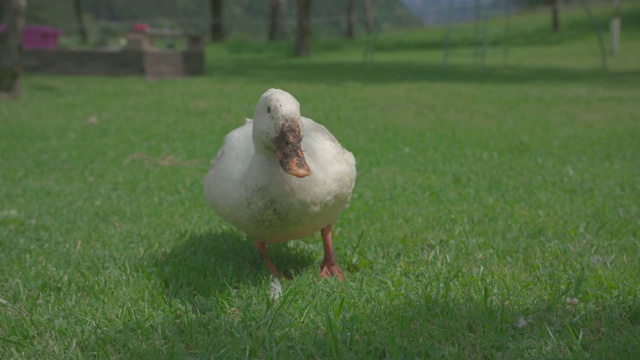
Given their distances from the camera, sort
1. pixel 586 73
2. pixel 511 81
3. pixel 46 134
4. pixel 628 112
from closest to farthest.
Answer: pixel 46 134, pixel 628 112, pixel 511 81, pixel 586 73

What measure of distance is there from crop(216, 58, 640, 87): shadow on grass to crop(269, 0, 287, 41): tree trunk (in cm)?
1234

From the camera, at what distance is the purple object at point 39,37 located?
17670mm

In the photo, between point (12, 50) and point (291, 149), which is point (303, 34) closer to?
point (12, 50)

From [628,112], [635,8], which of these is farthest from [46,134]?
[635,8]

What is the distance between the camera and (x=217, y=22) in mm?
31500

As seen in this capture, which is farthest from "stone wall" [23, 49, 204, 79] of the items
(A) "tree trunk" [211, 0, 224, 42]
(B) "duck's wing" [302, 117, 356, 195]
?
(A) "tree trunk" [211, 0, 224, 42]

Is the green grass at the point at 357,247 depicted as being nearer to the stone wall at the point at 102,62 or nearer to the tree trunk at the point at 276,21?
the stone wall at the point at 102,62

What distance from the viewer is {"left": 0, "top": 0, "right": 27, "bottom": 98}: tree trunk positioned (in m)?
11.2

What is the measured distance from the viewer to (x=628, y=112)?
1063 centimetres

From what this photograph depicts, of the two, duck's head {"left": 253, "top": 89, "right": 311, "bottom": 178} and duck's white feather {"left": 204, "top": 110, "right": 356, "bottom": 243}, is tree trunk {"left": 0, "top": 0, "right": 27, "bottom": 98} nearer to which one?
duck's white feather {"left": 204, "top": 110, "right": 356, "bottom": 243}

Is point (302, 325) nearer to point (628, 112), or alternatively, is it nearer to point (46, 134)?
point (46, 134)

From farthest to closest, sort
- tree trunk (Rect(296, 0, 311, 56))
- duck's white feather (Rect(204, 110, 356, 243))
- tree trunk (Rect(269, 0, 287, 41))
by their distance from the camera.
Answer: tree trunk (Rect(269, 0, 287, 41)), tree trunk (Rect(296, 0, 311, 56)), duck's white feather (Rect(204, 110, 356, 243))

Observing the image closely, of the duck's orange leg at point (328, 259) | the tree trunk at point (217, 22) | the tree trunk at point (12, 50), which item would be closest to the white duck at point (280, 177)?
the duck's orange leg at point (328, 259)

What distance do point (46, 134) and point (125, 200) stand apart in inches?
151
